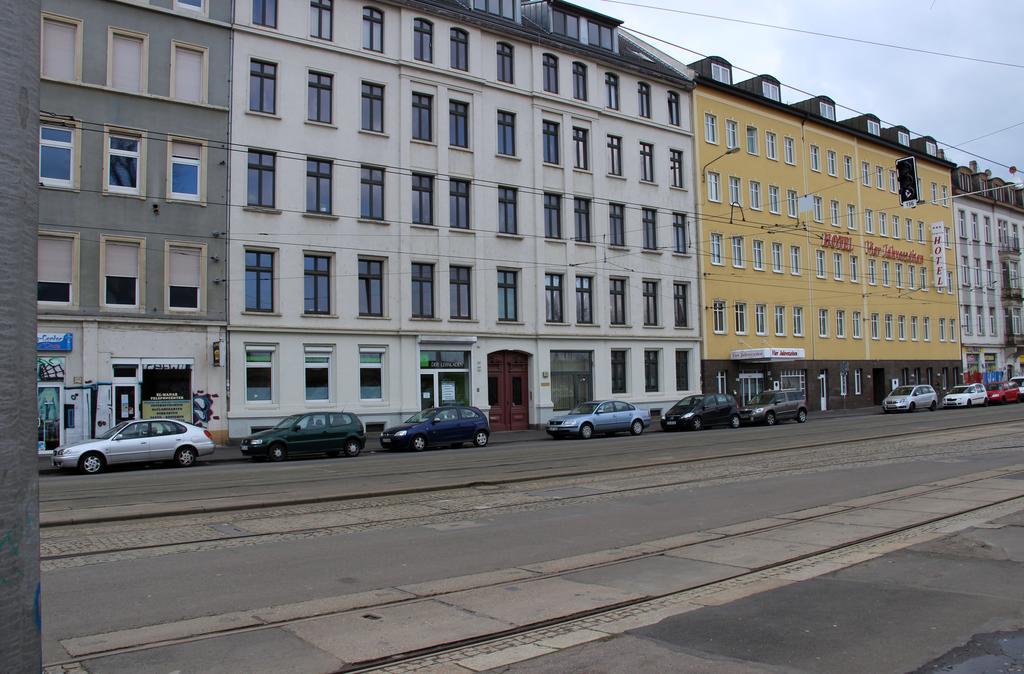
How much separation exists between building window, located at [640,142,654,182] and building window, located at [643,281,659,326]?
17.2 feet

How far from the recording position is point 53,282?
24.7 m

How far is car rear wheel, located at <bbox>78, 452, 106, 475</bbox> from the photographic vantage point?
1964 cm

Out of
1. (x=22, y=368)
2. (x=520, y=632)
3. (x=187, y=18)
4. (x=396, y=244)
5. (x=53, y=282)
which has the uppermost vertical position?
(x=187, y=18)

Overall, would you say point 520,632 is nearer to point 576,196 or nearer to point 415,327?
point 415,327

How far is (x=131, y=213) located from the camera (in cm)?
2595

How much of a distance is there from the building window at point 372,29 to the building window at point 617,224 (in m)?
13.0

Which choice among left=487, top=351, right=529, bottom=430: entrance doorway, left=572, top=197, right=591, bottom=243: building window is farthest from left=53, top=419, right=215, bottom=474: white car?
left=572, top=197, right=591, bottom=243: building window

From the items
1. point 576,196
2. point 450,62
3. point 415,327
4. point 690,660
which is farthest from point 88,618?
point 576,196

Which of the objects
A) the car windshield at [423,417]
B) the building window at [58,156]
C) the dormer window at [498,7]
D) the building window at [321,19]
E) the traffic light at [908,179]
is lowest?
the car windshield at [423,417]

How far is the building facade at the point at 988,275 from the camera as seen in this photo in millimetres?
62656

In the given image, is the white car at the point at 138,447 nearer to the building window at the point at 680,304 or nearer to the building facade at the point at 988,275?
the building window at the point at 680,304

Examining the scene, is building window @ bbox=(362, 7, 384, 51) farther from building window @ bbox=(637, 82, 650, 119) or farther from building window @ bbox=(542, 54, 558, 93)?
building window @ bbox=(637, 82, 650, 119)

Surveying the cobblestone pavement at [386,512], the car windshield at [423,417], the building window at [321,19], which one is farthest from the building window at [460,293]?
the cobblestone pavement at [386,512]

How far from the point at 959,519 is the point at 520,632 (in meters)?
7.15
